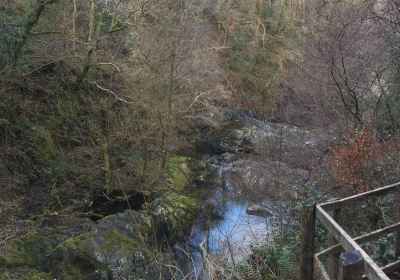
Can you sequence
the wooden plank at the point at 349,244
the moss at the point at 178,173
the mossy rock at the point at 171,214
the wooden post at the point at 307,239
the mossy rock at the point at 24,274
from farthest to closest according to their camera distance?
the moss at the point at 178,173, the mossy rock at the point at 171,214, the mossy rock at the point at 24,274, the wooden post at the point at 307,239, the wooden plank at the point at 349,244

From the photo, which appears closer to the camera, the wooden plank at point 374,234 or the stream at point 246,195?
the wooden plank at point 374,234

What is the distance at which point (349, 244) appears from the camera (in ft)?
12.3

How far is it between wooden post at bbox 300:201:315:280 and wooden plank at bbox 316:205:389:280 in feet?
0.44

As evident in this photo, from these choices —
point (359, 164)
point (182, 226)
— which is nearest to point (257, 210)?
point (182, 226)

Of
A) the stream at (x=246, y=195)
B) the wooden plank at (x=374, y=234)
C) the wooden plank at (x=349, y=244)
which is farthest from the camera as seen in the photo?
the stream at (x=246, y=195)

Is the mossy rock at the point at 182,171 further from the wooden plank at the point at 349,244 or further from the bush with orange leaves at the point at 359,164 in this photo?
the wooden plank at the point at 349,244

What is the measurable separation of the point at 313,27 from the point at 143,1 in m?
5.59

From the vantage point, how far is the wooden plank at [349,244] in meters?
3.16

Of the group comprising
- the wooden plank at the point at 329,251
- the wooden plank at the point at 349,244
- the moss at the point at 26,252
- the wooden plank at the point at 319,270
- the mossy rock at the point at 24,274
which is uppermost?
the wooden plank at the point at 349,244

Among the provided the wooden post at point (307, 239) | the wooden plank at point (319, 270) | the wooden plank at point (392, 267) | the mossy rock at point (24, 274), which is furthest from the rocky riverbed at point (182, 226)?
the wooden plank at point (392, 267)

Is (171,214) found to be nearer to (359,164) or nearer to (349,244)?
(359,164)

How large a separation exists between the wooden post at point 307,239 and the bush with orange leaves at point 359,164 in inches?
124

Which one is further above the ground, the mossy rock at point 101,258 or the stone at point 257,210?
the stone at point 257,210

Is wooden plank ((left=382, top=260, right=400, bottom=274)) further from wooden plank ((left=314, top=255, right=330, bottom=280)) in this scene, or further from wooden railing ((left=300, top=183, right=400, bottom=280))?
wooden plank ((left=314, top=255, right=330, bottom=280))
